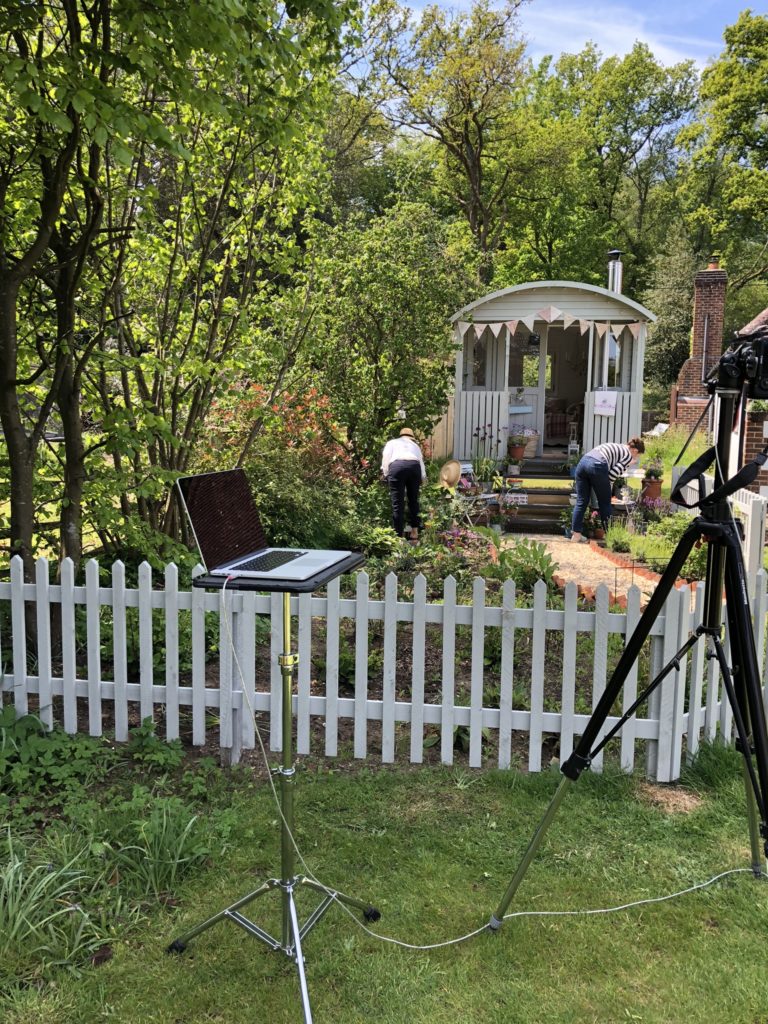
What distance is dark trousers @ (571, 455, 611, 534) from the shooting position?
9.64 metres

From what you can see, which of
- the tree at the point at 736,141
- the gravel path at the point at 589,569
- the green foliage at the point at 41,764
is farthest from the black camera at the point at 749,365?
the tree at the point at 736,141

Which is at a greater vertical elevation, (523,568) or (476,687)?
(523,568)

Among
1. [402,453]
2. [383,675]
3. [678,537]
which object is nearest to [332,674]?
[383,675]

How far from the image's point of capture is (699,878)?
9.99ft

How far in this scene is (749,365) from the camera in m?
2.29

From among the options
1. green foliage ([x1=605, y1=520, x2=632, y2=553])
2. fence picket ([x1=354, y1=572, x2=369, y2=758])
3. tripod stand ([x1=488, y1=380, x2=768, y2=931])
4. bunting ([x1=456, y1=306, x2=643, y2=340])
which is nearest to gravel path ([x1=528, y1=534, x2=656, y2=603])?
green foliage ([x1=605, y1=520, x2=632, y2=553])

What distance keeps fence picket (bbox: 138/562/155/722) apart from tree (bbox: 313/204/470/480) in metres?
7.25

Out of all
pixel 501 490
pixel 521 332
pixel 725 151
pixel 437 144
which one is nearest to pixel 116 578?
pixel 501 490

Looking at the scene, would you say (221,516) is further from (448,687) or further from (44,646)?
(44,646)

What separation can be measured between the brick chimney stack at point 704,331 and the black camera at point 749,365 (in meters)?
18.9

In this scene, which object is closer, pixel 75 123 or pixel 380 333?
pixel 75 123

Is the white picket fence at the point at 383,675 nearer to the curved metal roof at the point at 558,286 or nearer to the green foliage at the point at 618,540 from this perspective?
the green foliage at the point at 618,540

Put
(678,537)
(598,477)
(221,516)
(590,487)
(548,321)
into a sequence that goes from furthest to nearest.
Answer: (548,321) < (590,487) < (598,477) < (678,537) < (221,516)

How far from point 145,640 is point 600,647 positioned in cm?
230
